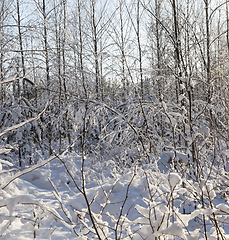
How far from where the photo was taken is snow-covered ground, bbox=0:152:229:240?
3.41ft

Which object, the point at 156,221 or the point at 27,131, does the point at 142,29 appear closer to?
the point at 27,131

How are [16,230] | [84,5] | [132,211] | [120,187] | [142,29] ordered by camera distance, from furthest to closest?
[84,5] → [142,29] → [120,187] → [132,211] → [16,230]

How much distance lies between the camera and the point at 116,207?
113 inches

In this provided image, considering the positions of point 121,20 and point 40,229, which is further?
point 121,20

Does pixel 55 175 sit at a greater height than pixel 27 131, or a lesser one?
lesser

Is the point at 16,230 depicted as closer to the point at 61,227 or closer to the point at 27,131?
the point at 61,227

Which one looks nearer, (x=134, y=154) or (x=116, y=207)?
(x=116, y=207)

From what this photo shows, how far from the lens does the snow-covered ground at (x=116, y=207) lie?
104 cm

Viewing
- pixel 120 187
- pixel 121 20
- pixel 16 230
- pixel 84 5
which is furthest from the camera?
pixel 121 20

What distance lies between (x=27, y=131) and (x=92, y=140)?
8.32 feet

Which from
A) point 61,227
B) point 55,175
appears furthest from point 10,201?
point 55,175

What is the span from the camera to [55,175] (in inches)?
176

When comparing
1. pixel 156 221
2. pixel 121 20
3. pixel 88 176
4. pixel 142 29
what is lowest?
pixel 88 176

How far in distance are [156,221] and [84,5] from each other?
762 cm
